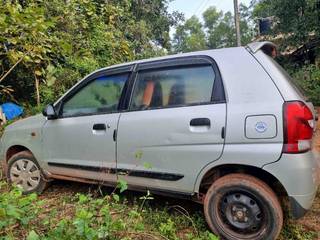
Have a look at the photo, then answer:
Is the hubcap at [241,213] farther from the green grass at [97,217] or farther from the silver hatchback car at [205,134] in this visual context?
the green grass at [97,217]

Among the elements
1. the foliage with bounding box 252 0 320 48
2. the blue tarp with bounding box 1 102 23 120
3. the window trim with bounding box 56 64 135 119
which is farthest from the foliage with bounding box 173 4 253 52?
the window trim with bounding box 56 64 135 119

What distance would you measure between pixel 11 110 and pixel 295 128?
843 cm

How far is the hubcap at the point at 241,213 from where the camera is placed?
3498 mm

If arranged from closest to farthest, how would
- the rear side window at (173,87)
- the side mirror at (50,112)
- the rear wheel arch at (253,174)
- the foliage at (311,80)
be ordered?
the rear wheel arch at (253,174)
the rear side window at (173,87)
the side mirror at (50,112)
the foliage at (311,80)

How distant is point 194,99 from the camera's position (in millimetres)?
3799

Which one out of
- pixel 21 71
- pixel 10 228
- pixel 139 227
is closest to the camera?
pixel 10 228

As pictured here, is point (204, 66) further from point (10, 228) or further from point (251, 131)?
point (10, 228)

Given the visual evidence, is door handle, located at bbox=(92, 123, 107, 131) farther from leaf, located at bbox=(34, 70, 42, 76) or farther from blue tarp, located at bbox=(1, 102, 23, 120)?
blue tarp, located at bbox=(1, 102, 23, 120)

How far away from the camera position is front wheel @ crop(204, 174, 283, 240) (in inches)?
134

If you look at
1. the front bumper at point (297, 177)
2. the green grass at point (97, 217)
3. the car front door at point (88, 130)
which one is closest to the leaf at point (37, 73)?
the green grass at point (97, 217)

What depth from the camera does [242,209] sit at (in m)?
3.54

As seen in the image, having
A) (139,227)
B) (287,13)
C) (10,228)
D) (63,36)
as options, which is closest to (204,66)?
(139,227)

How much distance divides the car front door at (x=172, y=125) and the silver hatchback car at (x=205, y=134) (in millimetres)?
11

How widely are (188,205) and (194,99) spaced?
1.44 m
